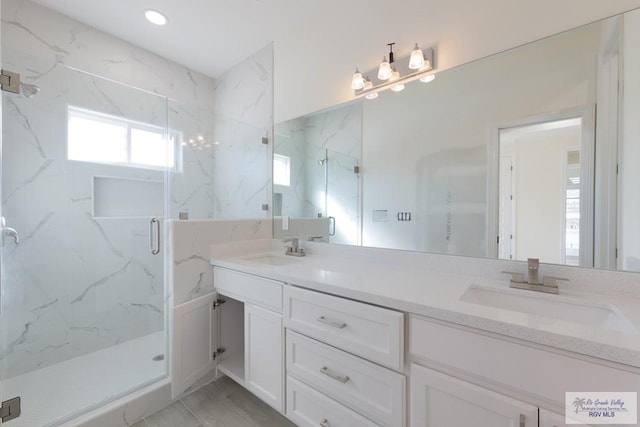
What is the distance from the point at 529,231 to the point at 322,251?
3.95 feet

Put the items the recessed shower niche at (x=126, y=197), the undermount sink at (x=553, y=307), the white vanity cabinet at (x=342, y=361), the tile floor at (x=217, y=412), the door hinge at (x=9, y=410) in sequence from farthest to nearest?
the recessed shower niche at (x=126, y=197) → the tile floor at (x=217, y=412) → the door hinge at (x=9, y=410) → the white vanity cabinet at (x=342, y=361) → the undermount sink at (x=553, y=307)

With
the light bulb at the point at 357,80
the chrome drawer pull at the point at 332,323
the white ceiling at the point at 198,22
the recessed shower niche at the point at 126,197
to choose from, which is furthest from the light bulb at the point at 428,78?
the recessed shower niche at the point at 126,197

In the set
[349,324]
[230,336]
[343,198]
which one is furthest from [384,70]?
[230,336]

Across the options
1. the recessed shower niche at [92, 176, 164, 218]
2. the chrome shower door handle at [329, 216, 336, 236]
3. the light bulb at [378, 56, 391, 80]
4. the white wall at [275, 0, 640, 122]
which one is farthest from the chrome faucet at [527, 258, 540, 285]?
the recessed shower niche at [92, 176, 164, 218]

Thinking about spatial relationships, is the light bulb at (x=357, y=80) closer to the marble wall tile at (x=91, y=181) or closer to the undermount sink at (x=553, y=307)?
the marble wall tile at (x=91, y=181)

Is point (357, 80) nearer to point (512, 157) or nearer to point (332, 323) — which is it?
point (512, 157)

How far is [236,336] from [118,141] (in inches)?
75.9

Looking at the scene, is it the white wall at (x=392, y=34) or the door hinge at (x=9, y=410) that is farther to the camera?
the door hinge at (x=9, y=410)

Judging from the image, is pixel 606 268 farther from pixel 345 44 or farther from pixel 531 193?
pixel 345 44

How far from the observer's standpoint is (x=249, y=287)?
1511 mm

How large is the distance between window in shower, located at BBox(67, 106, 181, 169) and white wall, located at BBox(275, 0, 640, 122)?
99cm

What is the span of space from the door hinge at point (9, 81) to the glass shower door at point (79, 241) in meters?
0.14

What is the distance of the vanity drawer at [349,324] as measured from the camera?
3.09ft

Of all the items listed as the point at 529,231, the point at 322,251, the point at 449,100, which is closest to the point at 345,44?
the point at 449,100
